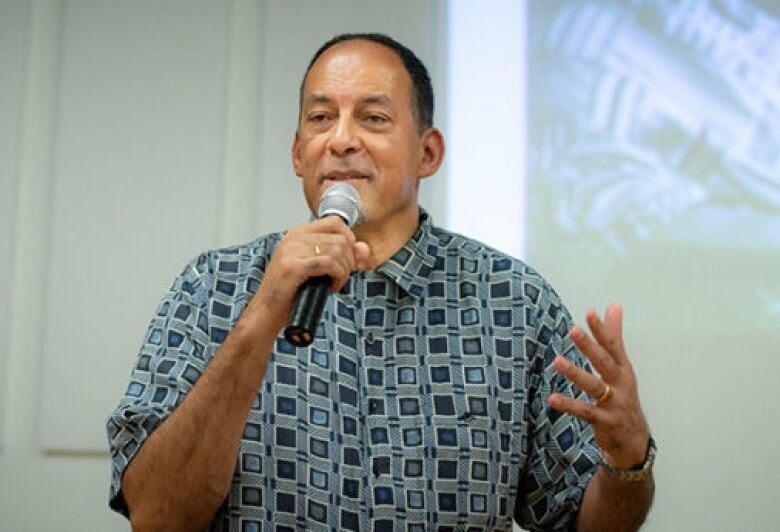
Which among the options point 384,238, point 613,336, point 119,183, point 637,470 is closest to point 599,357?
point 613,336

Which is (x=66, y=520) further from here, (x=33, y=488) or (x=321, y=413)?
(x=321, y=413)

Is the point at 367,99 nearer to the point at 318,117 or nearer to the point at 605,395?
the point at 318,117

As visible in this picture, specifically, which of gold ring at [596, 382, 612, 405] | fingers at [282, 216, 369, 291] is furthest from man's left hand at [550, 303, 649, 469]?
fingers at [282, 216, 369, 291]

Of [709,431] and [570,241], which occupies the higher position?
[570,241]

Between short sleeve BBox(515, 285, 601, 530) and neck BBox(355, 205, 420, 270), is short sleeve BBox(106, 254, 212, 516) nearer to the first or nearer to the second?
neck BBox(355, 205, 420, 270)

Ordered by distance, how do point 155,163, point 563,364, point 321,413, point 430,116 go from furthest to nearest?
point 155,163 < point 430,116 < point 321,413 < point 563,364

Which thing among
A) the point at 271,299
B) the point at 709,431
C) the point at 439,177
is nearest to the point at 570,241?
the point at 439,177

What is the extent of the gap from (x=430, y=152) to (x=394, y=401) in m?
0.55

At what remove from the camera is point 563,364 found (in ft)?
4.15

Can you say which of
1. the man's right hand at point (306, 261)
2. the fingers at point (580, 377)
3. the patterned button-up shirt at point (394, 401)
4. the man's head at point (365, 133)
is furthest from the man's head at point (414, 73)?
the fingers at point (580, 377)

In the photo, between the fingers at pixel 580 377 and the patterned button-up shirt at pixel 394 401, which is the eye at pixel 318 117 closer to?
the patterned button-up shirt at pixel 394 401

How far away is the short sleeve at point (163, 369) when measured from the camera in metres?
1.40

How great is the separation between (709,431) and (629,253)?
43 cm

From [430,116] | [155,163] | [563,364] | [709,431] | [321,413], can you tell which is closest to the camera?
[563,364]
